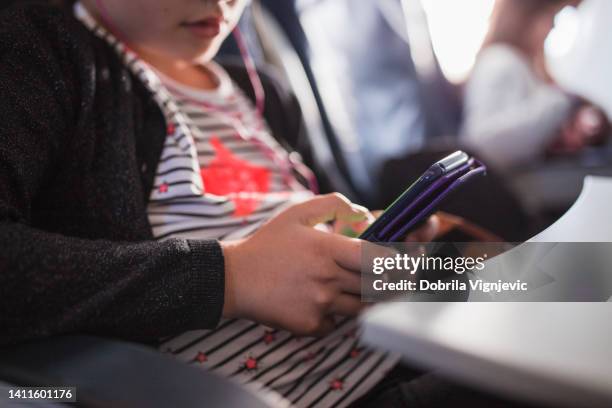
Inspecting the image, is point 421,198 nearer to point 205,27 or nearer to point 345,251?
point 345,251

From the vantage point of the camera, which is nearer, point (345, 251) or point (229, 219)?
point (345, 251)

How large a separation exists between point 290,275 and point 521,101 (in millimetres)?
1362

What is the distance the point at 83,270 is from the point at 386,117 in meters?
1.21

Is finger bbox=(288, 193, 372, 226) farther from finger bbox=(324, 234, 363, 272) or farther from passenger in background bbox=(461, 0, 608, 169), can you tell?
passenger in background bbox=(461, 0, 608, 169)

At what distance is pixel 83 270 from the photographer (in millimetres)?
390

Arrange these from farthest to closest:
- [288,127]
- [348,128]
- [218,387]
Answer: [348,128] → [288,127] → [218,387]

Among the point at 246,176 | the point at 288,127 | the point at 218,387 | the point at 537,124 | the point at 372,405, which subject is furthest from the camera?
the point at 537,124

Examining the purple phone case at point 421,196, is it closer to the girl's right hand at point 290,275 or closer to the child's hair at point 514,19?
the girl's right hand at point 290,275

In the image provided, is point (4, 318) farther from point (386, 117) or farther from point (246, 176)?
point (386, 117)

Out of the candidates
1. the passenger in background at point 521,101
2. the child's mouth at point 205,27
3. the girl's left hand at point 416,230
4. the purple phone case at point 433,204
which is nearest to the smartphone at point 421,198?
the purple phone case at point 433,204

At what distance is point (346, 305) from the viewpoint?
0.48 m

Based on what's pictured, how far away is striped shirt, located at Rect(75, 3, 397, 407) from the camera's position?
527 mm

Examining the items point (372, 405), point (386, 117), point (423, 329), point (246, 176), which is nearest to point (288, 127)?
point (246, 176)

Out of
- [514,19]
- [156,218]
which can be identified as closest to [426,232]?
[156,218]
